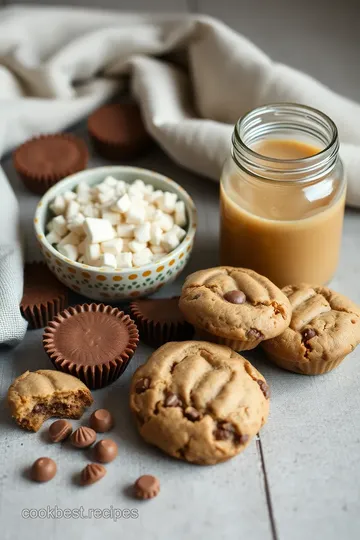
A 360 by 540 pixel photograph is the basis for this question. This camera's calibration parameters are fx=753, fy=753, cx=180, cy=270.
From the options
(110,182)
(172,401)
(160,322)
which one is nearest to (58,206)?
(110,182)

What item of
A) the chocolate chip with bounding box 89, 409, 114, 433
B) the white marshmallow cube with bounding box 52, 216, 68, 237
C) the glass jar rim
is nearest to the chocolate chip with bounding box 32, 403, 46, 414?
the chocolate chip with bounding box 89, 409, 114, 433

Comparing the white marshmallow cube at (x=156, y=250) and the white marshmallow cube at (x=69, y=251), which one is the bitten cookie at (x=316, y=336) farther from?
the white marshmallow cube at (x=69, y=251)

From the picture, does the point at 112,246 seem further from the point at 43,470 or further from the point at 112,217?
the point at 43,470

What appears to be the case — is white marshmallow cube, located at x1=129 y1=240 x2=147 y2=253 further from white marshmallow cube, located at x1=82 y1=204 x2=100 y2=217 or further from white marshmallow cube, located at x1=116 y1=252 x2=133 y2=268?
white marshmallow cube, located at x1=82 y1=204 x2=100 y2=217

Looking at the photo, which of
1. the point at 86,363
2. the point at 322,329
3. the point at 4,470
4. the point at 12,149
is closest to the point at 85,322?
the point at 86,363

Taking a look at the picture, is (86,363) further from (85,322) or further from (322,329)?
(322,329)

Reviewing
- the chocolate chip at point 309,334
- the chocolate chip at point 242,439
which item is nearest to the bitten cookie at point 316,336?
the chocolate chip at point 309,334
